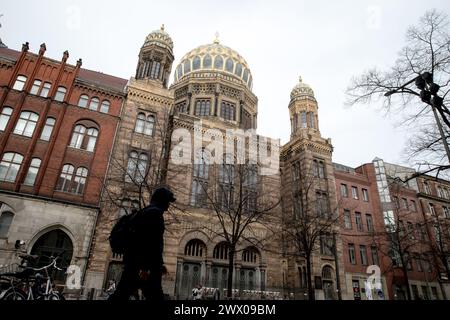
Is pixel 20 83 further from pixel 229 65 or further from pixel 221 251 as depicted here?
pixel 229 65

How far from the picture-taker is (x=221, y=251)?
25094 millimetres

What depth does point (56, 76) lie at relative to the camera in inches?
962

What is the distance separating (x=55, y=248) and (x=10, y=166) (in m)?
6.90

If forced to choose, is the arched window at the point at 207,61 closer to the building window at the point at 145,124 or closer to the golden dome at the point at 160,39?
the golden dome at the point at 160,39

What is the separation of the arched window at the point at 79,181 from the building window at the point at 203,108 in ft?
59.3

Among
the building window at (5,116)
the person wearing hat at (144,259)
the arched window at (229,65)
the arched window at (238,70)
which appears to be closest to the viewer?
the person wearing hat at (144,259)

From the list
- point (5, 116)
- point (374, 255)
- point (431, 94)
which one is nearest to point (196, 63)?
point (5, 116)

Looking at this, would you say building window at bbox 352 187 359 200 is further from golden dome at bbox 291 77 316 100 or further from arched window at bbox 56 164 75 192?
arched window at bbox 56 164 75 192

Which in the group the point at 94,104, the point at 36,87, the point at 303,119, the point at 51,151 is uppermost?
the point at 303,119

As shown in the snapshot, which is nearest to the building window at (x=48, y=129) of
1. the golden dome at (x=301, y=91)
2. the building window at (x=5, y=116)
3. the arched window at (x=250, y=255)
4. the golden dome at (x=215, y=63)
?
the building window at (x=5, y=116)

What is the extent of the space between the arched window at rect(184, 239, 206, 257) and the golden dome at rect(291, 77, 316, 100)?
23201 mm

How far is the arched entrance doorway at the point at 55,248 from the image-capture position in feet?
62.8

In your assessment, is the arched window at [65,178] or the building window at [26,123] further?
the building window at [26,123]
